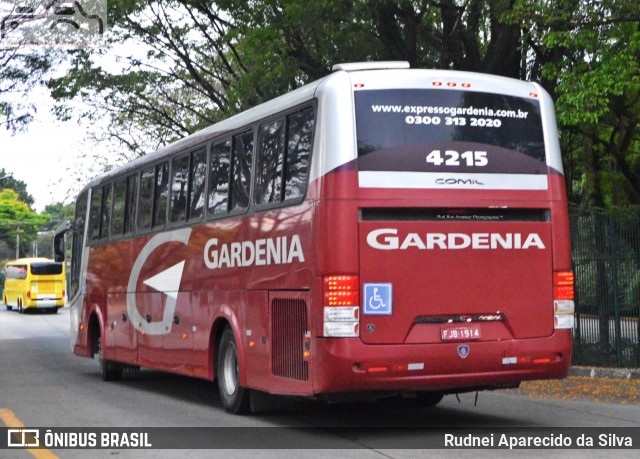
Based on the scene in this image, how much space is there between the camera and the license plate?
1039 cm

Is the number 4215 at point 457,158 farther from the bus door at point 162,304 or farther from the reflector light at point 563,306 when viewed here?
the bus door at point 162,304

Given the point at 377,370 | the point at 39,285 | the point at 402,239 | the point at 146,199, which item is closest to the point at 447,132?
the point at 402,239

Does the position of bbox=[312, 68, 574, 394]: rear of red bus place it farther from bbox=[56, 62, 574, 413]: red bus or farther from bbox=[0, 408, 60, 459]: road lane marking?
bbox=[0, 408, 60, 459]: road lane marking

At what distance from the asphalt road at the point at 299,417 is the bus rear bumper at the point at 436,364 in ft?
1.88

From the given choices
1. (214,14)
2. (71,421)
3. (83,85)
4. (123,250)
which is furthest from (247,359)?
(83,85)

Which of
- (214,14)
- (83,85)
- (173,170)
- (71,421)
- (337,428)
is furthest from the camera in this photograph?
(83,85)

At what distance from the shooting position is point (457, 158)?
417 inches

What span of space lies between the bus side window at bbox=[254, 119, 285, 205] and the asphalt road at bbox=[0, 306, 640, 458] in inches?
100

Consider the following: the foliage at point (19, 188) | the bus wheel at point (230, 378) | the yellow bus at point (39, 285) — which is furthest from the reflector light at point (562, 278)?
the foliage at point (19, 188)

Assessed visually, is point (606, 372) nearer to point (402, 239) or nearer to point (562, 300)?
point (562, 300)

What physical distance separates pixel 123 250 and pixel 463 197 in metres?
8.12

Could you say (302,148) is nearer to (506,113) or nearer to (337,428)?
(506,113)

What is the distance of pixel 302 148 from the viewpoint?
10.9 meters

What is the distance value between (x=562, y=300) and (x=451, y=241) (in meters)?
1.41
